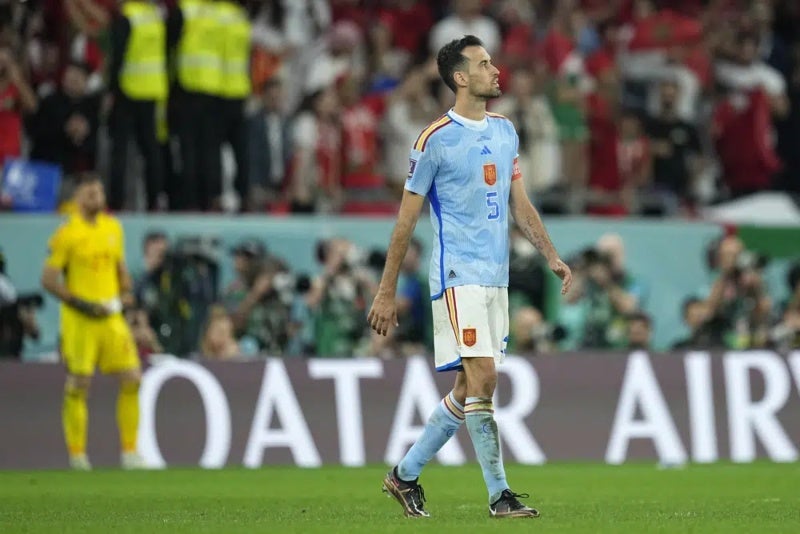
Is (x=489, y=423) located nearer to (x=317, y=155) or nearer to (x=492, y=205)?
(x=492, y=205)

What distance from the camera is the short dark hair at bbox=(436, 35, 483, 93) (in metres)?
9.55

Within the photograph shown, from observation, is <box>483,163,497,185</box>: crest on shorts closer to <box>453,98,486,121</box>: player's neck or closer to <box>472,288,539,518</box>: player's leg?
<box>453,98,486,121</box>: player's neck

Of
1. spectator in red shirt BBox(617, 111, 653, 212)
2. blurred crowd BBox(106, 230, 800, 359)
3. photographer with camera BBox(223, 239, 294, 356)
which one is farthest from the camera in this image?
spectator in red shirt BBox(617, 111, 653, 212)

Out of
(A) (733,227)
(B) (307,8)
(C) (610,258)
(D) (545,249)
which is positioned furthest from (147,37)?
(D) (545,249)

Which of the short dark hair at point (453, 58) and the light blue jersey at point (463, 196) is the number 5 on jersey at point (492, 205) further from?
the short dark hair at point (453, 58)

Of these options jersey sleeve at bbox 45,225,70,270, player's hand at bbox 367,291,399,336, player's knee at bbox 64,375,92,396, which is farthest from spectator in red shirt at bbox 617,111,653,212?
player's hand at bbox 367,291,399,336

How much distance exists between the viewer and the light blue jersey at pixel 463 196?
9.46m

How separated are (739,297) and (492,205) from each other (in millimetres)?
10284

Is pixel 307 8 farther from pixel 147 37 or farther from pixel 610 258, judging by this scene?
pixel 610 258

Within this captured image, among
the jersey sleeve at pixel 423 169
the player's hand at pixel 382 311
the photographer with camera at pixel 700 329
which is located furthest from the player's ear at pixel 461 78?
the photographer with camera at pixel 700 329

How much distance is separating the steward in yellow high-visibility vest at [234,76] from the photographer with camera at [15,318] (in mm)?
2697

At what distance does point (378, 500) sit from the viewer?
11.4m

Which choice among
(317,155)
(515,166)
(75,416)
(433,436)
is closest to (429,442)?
(433,436)

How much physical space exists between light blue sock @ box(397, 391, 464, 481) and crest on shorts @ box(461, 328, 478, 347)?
0.39 metres
